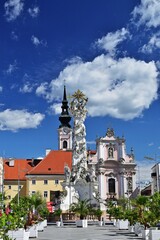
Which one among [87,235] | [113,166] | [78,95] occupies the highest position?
[78,95]

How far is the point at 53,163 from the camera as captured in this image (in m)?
76.9

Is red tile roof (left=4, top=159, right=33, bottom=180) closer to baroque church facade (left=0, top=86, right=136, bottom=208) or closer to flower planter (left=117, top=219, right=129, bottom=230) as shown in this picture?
baroque church facade (left=0, top=86, right=136, bottom=208)

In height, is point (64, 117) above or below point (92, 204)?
above

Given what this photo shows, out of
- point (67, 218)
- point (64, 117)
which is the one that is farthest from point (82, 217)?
point (64, 117)

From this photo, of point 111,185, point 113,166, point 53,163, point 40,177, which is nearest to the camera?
point 111,185

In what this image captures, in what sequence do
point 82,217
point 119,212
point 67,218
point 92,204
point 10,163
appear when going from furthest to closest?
point 10,163 < point 92,204 < point 67,218 < point 82,217 < point 119,212

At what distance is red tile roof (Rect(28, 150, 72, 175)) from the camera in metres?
74.6

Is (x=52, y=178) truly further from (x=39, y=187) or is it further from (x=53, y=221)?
(x=53, y=221)

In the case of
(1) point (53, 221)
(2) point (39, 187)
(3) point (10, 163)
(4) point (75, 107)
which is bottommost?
(1) point (53, 221)

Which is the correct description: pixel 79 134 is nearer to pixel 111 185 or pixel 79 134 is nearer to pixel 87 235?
pixel 111 185

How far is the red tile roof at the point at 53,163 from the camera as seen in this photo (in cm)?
7456

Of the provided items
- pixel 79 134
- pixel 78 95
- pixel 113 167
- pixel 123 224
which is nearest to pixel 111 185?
pixel 113 167

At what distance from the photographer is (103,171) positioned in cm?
7344

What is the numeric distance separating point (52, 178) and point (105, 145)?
12206mm
